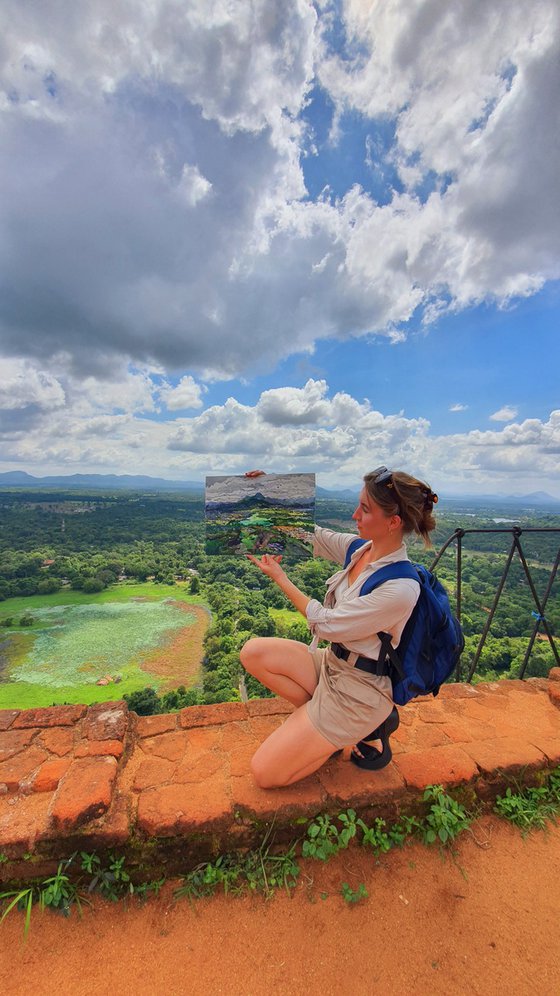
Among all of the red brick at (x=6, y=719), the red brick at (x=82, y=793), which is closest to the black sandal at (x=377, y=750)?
the red brick at (x=82, y=793)

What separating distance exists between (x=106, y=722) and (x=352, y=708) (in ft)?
5.48

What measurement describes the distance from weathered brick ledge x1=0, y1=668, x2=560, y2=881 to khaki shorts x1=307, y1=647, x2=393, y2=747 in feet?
1.31

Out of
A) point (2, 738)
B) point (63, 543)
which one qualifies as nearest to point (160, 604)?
point (63, 543)

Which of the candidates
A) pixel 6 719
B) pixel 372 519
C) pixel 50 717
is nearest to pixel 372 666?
pixel 372 519

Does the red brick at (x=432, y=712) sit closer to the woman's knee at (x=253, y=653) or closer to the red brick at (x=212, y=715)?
the red brick at (x=212, y=715)

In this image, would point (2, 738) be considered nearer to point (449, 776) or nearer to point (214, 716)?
point (214, 716)

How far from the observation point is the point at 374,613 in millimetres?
1664

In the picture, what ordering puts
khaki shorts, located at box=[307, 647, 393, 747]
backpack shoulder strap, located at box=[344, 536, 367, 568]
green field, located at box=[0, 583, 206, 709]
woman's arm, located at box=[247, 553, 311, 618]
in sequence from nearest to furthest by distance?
khaki shorts, located at box=[307, 647, 393, 747]
woman's arm, located at box=[247, 553, 311, 618]
backpack shoulder strap, located at box=[344, 536, 367, 568]
green field, located at box=[0, 583, 206, 709]

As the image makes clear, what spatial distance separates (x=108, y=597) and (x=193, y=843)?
57868 millimetres

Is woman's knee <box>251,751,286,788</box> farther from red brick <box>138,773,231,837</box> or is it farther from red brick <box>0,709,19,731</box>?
red brick <box>0,709,19,731</box>

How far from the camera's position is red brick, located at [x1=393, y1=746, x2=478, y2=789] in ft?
6.80

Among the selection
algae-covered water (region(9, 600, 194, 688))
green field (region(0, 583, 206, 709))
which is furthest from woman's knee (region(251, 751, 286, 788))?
algae-covered water (region(9, 600, 194, 688))

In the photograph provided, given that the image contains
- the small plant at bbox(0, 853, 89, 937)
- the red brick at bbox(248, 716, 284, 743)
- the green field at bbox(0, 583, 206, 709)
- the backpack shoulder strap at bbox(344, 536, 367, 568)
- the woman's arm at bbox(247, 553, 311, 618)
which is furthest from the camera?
the green field at bbox(0, 583, 206, 709)

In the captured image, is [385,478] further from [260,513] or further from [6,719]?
[6,719]
